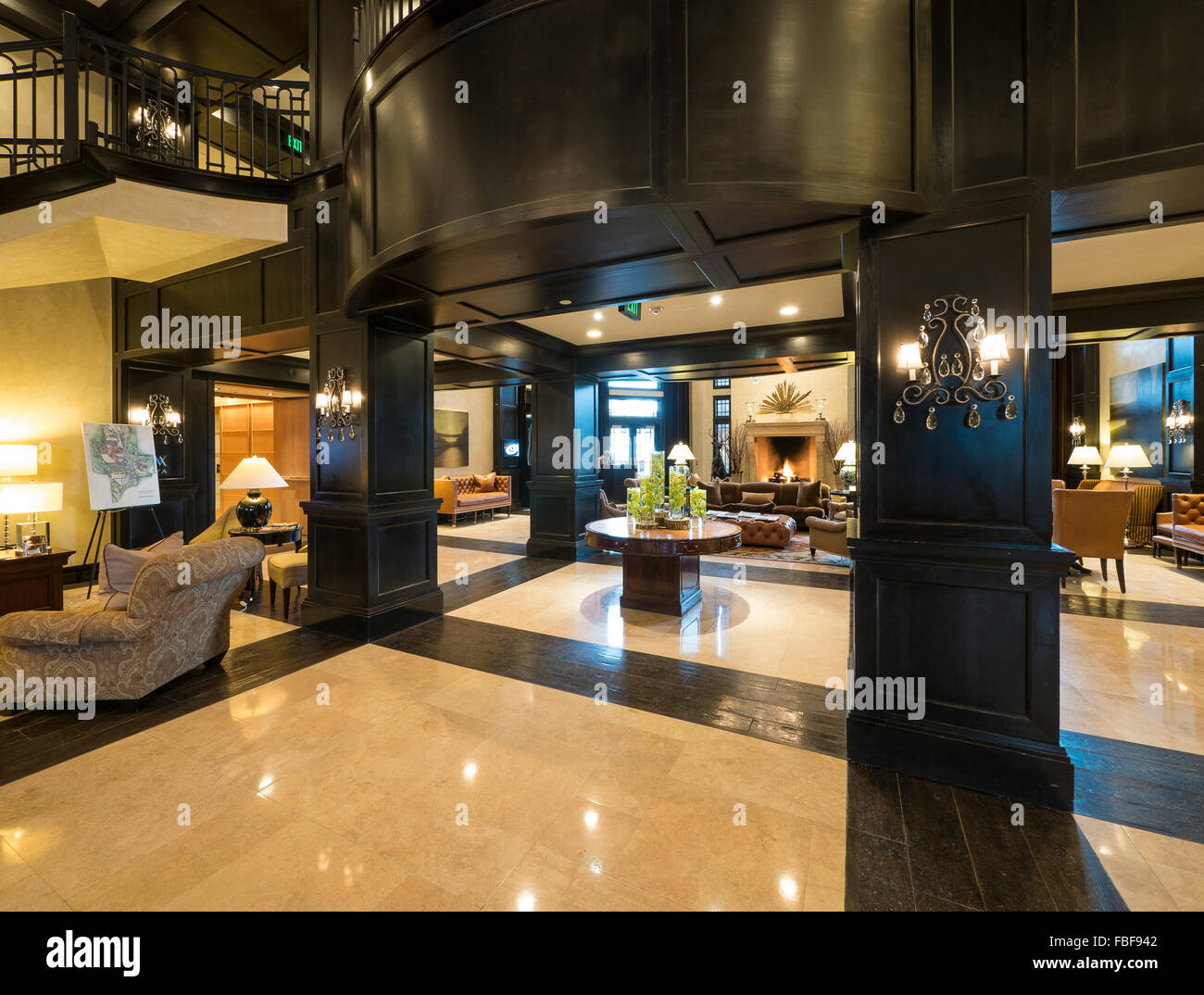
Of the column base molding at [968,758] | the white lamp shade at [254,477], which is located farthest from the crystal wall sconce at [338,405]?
the column base molding at [968,758]

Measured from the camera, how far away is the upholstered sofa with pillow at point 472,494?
1052cm

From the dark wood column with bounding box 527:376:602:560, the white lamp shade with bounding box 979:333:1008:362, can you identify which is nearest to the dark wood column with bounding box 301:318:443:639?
the dark wood column with bounding box 527:376:602:560

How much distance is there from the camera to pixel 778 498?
1076 centimetres

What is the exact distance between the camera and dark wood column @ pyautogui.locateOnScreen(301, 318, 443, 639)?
4.14 metres

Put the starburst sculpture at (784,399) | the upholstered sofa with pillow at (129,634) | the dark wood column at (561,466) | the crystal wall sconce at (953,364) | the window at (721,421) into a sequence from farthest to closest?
1. the window at (721,421)
2. the starburst sculpture at (784,399)
3. the dark wood column at (561,466)
4. the upholstered sofa with pillow at (129,634)
5. the crystal wall sconce at (953,364)

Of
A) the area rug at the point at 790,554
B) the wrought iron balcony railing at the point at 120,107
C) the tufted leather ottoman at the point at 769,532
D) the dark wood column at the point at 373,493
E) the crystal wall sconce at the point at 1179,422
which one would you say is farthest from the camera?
the tufted leather ottoman at the point at 769,532

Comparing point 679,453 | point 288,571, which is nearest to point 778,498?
point 679,453

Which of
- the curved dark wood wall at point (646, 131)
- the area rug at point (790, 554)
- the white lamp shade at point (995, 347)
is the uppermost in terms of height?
the curved dark wood wall at point (646, 131)

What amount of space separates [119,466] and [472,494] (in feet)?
23.7

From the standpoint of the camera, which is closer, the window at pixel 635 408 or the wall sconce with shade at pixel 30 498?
the wall sconce with shade at pixel 30 498

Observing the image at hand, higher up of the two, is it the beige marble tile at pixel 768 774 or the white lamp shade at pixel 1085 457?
the white lamp shade at pixel 1085 457

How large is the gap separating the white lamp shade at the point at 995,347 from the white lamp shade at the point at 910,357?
0.75ft

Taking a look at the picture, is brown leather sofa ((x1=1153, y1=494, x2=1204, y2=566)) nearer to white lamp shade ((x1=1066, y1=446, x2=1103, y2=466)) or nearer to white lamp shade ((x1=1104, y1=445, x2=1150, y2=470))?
white lamp shade ((x1=1104, y1=445, x2=1150, y2=470))

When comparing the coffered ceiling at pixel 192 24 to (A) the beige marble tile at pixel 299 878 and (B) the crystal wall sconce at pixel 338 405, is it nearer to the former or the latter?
(B) the crystal wall sconce at pixel 338 405
